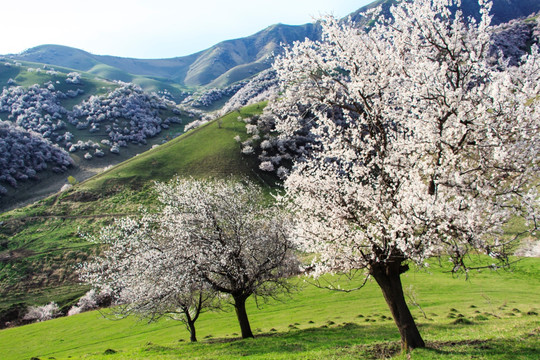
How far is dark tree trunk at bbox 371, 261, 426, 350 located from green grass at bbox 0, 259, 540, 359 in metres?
0.61

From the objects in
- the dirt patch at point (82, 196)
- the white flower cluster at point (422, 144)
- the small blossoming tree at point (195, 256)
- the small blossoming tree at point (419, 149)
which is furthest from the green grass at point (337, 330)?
the dirt patch at point (82, 196)

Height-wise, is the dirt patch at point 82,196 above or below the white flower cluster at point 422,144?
below


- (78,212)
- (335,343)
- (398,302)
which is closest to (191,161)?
(78,212)

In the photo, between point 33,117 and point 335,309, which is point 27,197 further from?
point 335,309

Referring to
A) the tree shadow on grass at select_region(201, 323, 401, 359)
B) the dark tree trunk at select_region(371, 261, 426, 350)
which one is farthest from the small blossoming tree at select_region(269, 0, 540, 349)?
the tree shadow on grass at select_region(201, 323, 401, 359)

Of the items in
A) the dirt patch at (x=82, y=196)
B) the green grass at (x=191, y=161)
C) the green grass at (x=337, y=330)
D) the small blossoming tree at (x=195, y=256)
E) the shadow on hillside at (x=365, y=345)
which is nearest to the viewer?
the shadow on hillside at (x=365, y=345)

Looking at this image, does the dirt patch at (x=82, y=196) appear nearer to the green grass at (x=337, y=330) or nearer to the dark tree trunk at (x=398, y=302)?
the green grass at (x=337, y=330)

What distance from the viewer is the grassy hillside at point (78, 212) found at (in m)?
61.8

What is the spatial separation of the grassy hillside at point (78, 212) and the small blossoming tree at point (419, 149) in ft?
81.9

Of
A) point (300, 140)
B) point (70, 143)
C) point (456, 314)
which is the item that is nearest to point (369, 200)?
point (456, 314)

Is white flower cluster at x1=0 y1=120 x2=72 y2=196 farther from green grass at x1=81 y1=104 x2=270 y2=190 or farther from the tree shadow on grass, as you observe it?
the tree shadow on grass

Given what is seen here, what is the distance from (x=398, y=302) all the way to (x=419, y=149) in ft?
25.1

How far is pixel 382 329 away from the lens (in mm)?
24531

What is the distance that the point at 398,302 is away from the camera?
14.7 metres
